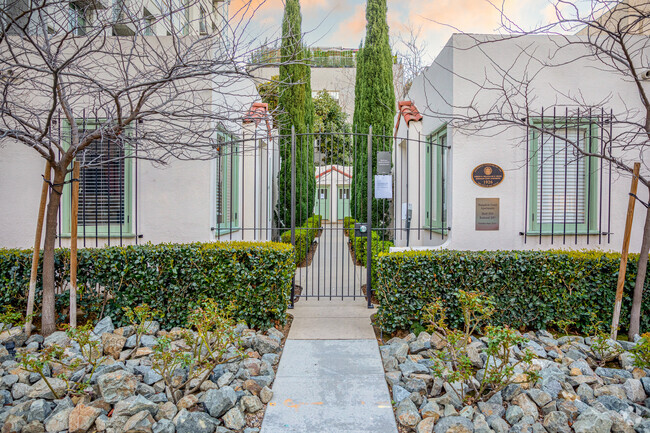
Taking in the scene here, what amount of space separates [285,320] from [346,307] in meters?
1.11

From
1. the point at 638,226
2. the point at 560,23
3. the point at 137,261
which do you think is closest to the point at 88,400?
the point at 137,261

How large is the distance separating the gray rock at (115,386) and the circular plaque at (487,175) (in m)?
4.51

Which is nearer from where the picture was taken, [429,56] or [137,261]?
[137,261]

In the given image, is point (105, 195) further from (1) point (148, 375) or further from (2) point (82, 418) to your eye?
(2) point (82, 418)

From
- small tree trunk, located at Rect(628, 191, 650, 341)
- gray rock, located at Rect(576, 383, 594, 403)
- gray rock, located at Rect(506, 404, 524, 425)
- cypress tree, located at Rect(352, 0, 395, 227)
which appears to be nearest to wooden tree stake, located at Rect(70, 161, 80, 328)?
gray rock, located at Rect(506, 404, 524, 425)

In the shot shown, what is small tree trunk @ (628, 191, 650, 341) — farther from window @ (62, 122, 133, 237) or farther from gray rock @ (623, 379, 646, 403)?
window @ (62, 122, 133, 237)

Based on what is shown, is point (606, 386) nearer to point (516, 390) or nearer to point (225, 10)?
point (516, 390)

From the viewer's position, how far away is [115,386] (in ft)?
10.1

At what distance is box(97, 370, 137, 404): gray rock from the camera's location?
3.03 meters

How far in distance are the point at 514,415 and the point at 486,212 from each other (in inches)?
119

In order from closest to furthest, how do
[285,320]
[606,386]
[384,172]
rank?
[606,386] < [285,320] < [384,172]

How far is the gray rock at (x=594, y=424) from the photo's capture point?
9.01 ft

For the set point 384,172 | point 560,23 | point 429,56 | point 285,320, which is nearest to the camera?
point 560,23

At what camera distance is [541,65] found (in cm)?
543
